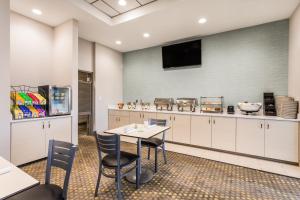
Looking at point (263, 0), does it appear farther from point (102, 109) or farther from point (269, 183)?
point (102, 109)

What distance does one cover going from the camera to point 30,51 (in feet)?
12.0

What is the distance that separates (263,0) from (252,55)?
1294 mm

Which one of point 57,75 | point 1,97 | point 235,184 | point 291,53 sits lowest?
point 235,184

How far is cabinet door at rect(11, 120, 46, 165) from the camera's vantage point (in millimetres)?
2865

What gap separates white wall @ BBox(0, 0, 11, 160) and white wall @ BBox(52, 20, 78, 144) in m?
1.17

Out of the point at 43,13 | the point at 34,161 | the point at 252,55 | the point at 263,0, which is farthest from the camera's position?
the point at 252,55

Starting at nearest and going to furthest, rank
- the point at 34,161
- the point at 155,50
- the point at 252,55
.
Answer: the point at 34,161, the point at 252,55, the point at 155,50

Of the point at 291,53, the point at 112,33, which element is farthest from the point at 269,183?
the point at 112,33

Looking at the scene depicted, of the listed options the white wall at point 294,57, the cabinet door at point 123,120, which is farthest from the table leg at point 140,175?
the white wall at point 294,57

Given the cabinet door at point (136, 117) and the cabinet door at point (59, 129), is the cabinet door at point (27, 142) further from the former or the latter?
the cabinet door at point (136, 117)

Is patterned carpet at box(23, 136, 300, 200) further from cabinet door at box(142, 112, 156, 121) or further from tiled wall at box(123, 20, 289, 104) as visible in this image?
tiled wall at box(123, 20, 289, 104)

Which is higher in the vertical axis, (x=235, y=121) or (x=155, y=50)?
(x=155, y=50)

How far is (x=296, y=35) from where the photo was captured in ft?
10.5

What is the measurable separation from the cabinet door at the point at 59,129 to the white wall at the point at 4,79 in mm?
692
